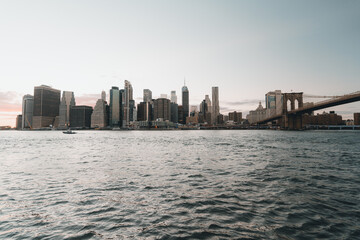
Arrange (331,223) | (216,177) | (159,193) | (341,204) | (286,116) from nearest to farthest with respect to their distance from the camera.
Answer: (331,223) → (341,204) → (159,193) → (216,177) → (286,116)

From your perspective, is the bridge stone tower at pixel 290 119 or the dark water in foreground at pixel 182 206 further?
the bridge stone tower at pixel 290 119

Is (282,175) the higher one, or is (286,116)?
(286,116)

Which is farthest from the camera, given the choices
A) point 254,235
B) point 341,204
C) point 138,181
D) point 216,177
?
point 216,177

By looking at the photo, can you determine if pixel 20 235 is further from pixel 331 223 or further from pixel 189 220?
pixel 331 223

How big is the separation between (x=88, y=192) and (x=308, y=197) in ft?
39.8

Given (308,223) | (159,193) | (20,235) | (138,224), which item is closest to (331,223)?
(308,223)

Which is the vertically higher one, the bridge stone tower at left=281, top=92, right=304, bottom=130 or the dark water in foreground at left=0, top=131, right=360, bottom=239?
the bridge stone tower at left=281, top=92, right=304, bottom=130

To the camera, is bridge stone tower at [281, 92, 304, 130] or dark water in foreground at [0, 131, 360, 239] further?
bridge stone tower at [281, 92, 304, 130]

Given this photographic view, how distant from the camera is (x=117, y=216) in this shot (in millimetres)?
8844

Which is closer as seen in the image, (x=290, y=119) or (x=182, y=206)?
(x=182, y=206)

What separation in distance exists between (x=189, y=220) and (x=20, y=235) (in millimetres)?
5849

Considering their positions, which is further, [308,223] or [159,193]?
[159,193]

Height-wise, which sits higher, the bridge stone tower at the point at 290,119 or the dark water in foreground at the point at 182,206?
the bridge stone tower at the point at 290,119

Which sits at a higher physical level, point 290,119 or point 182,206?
point 290,119
